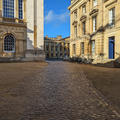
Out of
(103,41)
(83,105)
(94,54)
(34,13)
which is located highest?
(34,13)

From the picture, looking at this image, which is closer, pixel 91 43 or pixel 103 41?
pixel 103 41

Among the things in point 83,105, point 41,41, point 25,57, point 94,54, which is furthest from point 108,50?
point 83,105

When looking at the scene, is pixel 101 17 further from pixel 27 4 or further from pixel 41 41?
pixel 27 4

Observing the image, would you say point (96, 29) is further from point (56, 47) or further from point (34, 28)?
point (56, 47)

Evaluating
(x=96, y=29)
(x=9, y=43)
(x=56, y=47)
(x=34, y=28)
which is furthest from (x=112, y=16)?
(x=56, y=47)

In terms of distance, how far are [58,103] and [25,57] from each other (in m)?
16.8

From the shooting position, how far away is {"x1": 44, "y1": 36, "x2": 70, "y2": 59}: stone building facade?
63.0 metres

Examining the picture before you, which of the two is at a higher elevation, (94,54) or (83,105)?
(94,54)

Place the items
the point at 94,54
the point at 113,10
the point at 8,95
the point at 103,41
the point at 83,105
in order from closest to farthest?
1. the point at 83,105
2. the point at 8,95
3. the point at 113,10
4. the point at 103,41
5. the point at 94,54

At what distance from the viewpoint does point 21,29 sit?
19.4 meters

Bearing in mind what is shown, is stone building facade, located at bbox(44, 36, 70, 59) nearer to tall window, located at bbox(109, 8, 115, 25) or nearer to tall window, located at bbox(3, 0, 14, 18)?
tall window, located at bbox(3, 0, 14, 18)

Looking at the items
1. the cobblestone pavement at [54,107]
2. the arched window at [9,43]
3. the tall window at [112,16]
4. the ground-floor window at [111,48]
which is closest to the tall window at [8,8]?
the arched window at [9,43]

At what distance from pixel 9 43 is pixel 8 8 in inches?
210

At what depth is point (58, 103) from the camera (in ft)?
10.7
